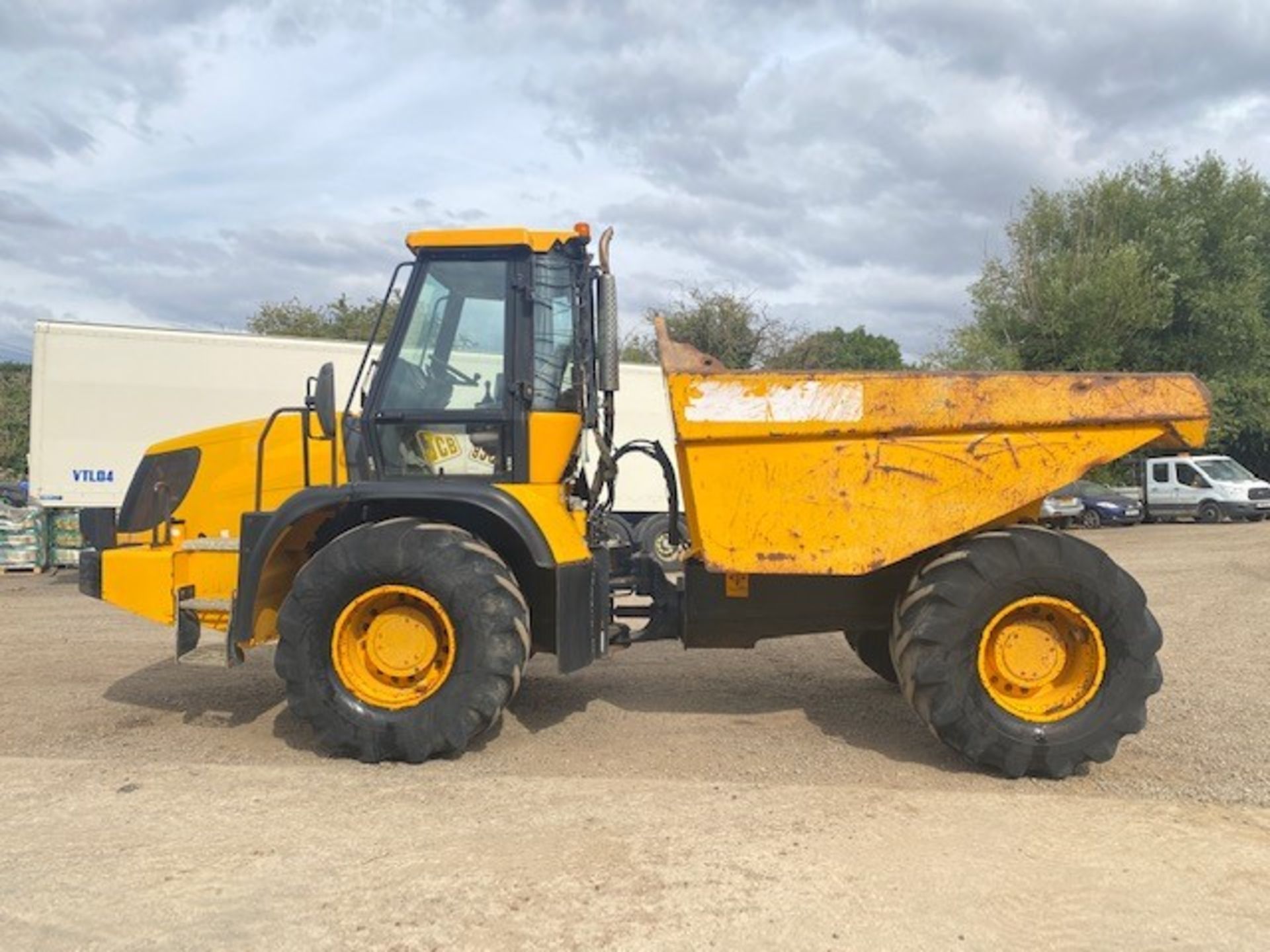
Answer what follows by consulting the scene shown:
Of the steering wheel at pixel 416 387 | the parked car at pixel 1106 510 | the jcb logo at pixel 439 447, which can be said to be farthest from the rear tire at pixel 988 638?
the parked car at pixel 1106 510

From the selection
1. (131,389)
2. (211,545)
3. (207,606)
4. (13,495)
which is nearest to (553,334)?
(211,545)

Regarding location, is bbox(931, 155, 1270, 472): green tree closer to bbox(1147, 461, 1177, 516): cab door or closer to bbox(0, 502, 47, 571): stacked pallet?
bbox(1147, 461, 1177, 516): cab door

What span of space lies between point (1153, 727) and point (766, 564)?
2.68m

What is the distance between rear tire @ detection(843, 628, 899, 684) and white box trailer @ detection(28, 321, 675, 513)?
818 centimetres

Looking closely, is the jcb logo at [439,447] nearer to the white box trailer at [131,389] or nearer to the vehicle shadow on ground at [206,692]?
the vehicle shadow on ground at [206,692]

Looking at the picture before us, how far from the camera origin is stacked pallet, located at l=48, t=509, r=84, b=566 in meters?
15.8

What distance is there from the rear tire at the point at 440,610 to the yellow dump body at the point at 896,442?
1.25m

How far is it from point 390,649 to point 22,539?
1338 centimetres

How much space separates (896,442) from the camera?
4855 mm

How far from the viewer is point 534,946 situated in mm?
3182

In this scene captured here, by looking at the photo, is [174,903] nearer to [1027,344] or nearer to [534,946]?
[534,946]

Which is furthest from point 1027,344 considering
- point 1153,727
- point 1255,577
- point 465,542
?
point 465,542

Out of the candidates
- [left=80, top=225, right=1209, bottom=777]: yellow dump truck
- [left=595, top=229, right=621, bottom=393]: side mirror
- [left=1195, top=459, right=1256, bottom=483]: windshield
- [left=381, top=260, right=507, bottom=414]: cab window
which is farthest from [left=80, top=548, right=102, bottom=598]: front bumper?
[left=1195, top=459, right=1256, bottom=483]: windshield

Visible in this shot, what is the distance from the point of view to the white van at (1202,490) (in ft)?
83.6
